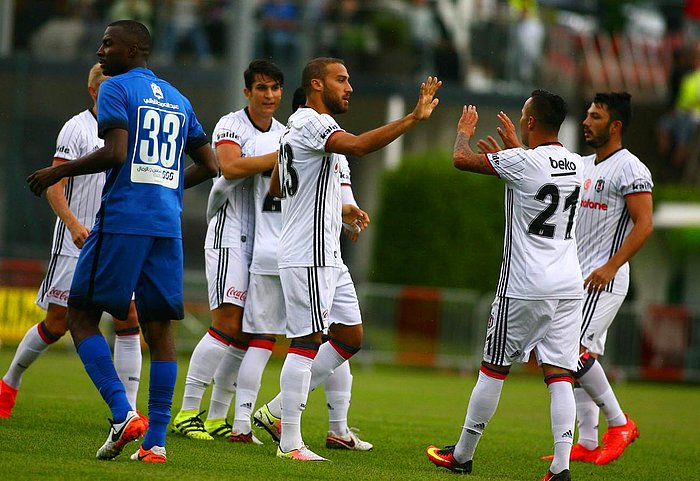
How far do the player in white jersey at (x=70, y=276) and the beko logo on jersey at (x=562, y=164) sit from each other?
135 inches

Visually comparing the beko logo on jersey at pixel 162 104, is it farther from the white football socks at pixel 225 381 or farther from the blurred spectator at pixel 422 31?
the blurred spectator at pixel 422 31

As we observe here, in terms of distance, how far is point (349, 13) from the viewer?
78.0 ft

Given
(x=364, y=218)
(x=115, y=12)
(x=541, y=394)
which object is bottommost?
(x=541, y=394)

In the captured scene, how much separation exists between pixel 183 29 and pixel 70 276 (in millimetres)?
14634

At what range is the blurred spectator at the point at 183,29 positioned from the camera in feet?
75.6

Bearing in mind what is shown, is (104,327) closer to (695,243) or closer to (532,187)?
(695,243)

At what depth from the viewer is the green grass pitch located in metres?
7.05

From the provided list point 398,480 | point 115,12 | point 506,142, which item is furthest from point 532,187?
point 115,12

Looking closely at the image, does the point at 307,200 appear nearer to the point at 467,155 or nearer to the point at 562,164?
the point at 467,155

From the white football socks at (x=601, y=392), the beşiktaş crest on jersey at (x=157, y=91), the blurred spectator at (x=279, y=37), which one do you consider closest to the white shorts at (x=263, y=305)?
the beşiktaş crest on jersey at (x=157, y=91)

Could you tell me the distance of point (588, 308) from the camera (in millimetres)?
9242

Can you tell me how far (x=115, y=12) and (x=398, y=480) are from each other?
1725 cm

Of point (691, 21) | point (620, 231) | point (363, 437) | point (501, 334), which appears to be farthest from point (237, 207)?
point (691, 21)

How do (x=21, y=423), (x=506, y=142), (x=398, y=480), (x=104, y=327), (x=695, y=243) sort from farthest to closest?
(x=695, y=243) → (x=104, y=327) → (x=21, y=423) → (x=506, y=142) → (x=398, y=480)
